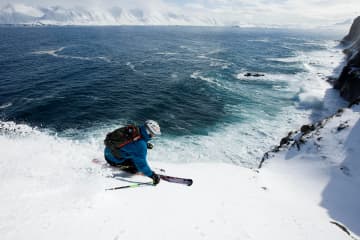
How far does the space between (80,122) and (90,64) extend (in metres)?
36.2

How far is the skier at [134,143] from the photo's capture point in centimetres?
937

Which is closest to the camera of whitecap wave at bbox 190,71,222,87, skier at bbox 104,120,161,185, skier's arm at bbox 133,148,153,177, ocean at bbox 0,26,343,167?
skier at bbox 104,120,161,185

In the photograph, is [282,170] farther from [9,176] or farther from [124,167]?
[9,176]

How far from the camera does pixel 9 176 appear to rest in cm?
855

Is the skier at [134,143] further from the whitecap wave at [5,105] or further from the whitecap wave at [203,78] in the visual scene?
the whitecap wave at [203,78]

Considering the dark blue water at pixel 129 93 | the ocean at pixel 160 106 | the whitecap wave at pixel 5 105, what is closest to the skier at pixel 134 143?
the ocean at pixel 160 106

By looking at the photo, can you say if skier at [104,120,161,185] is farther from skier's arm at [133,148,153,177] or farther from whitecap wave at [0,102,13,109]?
whitecap wave at [0,102,13,109]

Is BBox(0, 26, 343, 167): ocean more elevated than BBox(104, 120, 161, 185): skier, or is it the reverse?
BBox(104, 120, 161, 185): skier

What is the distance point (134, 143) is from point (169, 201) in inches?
112

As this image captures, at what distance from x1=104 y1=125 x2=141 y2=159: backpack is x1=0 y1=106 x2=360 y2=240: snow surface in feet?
4.77

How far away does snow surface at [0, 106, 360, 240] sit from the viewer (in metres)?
6.43

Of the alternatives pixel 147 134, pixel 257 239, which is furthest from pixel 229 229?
pixel 147 134

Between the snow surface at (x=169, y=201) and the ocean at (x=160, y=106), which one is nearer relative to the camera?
the snow surface at (x=169, y=201)

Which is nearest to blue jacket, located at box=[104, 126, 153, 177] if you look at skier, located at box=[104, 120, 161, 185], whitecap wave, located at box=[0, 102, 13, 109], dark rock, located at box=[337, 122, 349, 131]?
skier, located at box=[104, 120, 161, 185]
